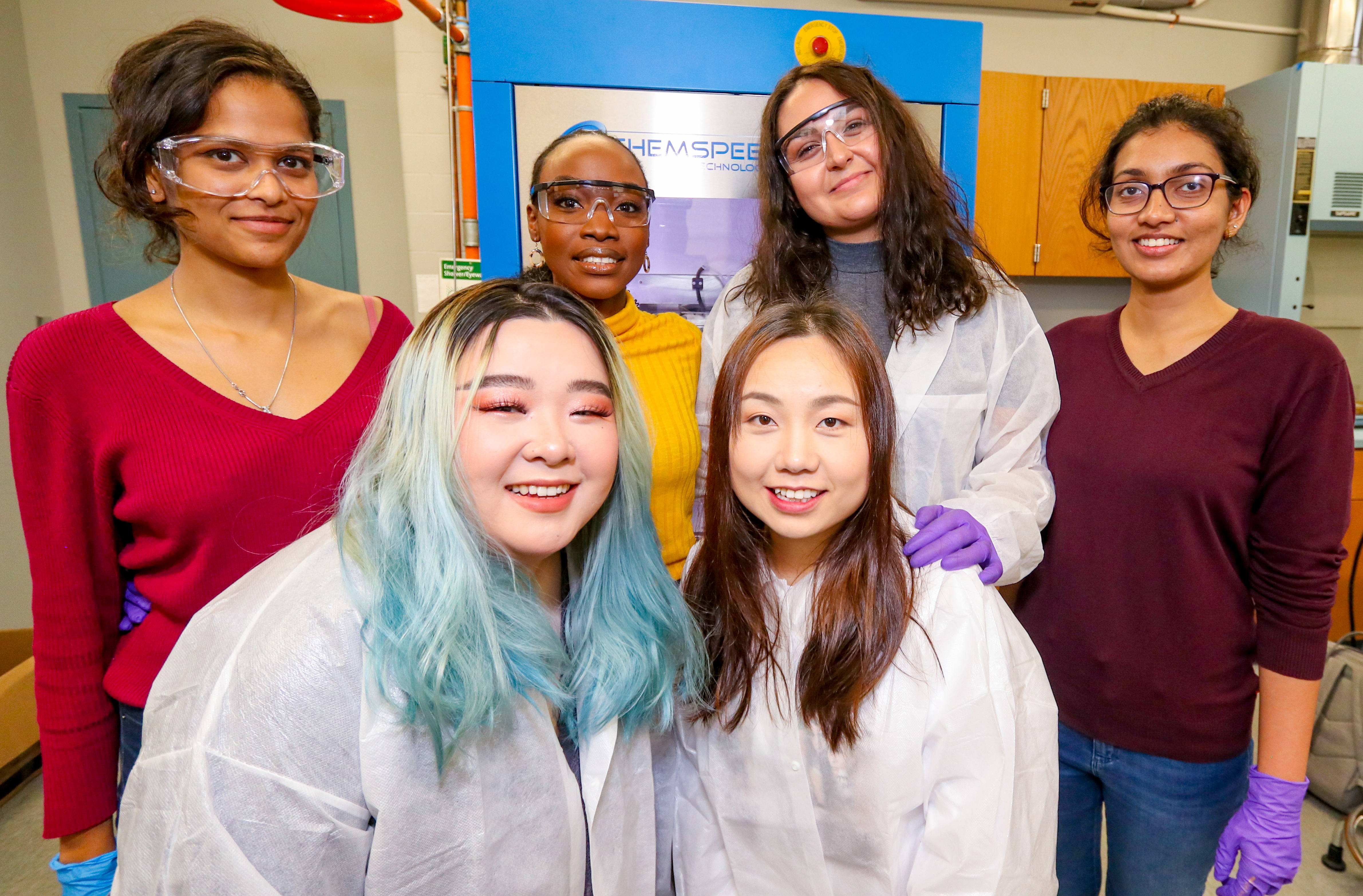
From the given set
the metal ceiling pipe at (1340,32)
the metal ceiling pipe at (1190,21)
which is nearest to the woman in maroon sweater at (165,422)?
the metal ceiling pipe at (1190,21)

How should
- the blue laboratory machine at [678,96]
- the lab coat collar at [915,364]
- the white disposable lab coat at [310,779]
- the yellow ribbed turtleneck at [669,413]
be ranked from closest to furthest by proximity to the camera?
the white disposable lab coat at [310,779] → the lab coat collar at [915,364] → the yellow ribbed turtleneck at [669,413] → the blue laboratory machine at [678,96]

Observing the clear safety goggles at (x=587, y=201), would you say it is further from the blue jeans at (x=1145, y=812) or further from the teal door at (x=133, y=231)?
the teal door at (x=133, y=231)

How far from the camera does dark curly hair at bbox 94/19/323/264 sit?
1140 millimetres

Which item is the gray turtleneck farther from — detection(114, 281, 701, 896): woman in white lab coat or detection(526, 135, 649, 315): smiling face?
detection(114, 281, 701, 896): woman in white lab coat

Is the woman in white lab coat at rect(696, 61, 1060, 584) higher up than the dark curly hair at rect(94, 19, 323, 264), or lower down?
lower down

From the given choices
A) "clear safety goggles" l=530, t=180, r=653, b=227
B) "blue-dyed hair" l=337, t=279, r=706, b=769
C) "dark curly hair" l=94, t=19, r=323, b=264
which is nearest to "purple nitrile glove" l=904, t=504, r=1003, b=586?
"blue-dyed hair" l=337, t=279, r=706, b=769

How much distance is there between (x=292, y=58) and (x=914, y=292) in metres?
3.62

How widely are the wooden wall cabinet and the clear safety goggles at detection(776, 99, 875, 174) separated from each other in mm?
2349

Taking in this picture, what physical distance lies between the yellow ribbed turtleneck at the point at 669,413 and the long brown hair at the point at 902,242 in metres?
0.22

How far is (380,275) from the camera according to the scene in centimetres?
416

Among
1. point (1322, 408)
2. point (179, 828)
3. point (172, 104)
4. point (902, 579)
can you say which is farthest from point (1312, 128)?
point (179, 828)

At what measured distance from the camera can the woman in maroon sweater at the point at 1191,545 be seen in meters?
1.29

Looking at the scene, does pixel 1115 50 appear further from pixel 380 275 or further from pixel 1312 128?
pixel 380 275

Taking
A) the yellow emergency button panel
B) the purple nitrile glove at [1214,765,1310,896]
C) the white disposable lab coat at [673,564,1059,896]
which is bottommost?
the purple nitrile glove at [1214,765,1310,896]
